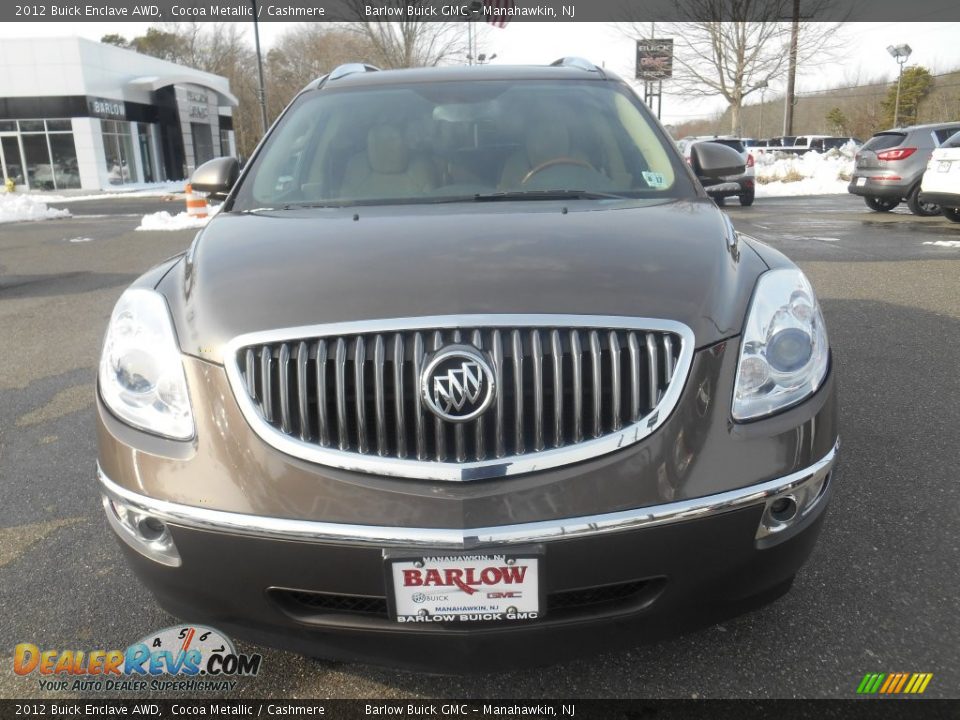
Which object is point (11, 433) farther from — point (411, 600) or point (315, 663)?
point (411, 600)

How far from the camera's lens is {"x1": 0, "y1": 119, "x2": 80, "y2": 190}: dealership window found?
31094 millimetres

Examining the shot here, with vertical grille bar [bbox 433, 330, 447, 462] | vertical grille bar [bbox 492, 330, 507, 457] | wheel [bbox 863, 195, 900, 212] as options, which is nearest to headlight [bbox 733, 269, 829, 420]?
vertical grille bar [bbox 492, 330, 507, 457]

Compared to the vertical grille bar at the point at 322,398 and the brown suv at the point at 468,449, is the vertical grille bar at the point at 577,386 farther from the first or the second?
the vertical grille bar at the point at 322,398

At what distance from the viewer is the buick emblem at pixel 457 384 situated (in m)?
1.58

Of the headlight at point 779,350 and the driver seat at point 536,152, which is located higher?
the driver seat at point 536,152

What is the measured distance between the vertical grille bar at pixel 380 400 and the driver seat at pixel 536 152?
1257 millimetres

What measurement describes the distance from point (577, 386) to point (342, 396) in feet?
1.64

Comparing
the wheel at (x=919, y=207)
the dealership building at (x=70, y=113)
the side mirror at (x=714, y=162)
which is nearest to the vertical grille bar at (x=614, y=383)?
the side mirror at (x=714, y=162)

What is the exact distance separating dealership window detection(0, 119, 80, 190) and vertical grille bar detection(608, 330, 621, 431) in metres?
35.4

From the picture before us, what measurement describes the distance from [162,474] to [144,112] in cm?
3985

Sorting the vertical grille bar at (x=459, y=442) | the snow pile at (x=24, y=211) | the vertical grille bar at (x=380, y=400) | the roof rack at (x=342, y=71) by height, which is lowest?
the snow pile at (x=24, y=211)

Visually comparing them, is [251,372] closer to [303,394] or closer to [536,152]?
[303,394]

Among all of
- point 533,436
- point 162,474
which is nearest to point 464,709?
point 533,436

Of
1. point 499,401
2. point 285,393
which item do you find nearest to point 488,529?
point 499,401
